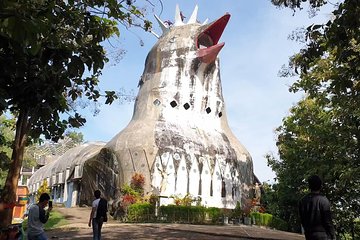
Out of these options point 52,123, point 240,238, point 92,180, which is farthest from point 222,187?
point 52,123

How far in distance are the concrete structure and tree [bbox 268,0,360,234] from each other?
3.14m

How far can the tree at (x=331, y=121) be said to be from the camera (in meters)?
6.64

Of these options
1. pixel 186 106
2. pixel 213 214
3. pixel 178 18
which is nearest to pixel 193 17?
pixel 178 18

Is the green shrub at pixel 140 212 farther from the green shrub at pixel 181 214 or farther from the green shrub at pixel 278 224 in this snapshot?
the green shrub at pixel 278 224

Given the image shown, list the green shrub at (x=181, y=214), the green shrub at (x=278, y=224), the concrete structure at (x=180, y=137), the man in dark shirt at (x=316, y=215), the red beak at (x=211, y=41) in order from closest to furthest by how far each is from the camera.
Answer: the man in dark shirt at (x=316, y=215), the green shrub at (x=181, y=214), the green shrub at (x=278, y=224), the concrete structure at (x=180, y=137), the red beak at (x=211, y=41)

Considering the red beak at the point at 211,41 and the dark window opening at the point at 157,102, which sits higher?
the red beak at the point at 211,41

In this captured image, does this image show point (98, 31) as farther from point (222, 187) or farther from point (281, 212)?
point (281, 212)

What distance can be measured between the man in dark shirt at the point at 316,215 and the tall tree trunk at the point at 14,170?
4.90 metres

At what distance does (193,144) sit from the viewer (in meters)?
22.7

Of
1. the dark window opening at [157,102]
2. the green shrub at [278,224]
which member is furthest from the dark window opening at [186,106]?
the green shrub at [278,224]

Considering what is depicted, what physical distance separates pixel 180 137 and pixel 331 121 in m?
8.76

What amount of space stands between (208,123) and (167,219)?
7.50m

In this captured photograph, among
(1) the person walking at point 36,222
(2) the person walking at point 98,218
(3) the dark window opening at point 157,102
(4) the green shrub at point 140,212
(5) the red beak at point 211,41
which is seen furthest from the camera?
(5) the red beak at point 211,41

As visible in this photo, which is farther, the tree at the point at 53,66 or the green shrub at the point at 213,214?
the green shrub at the point at 213,214
